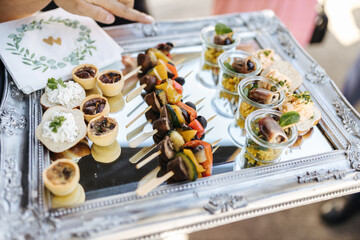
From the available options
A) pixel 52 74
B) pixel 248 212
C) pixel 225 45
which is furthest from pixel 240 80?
pixel 52 74

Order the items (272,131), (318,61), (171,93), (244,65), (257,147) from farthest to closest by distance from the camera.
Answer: (318,61)
(244,65)
(171,93)
(257,147)
(272,131)

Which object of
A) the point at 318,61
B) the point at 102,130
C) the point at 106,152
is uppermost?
the point at 102,130

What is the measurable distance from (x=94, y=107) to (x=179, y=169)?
27.7 inches

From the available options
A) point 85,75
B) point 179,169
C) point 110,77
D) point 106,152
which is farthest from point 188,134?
point 85,75

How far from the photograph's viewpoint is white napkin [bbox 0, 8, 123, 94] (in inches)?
85.4

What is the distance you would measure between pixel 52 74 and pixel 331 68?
400cm

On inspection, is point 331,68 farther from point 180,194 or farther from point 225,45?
point 180,194

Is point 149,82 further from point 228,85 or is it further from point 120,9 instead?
point 120,9

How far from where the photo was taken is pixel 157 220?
1.57m

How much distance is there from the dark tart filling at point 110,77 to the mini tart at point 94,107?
0.16 m

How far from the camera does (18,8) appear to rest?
2.43 meters

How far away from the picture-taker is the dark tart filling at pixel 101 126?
6.20 ft

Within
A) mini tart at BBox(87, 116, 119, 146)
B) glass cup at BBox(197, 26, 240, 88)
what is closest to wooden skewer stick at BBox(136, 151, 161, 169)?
mini tart at BBox(87, 116, 119, 146)

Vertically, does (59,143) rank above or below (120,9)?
below
